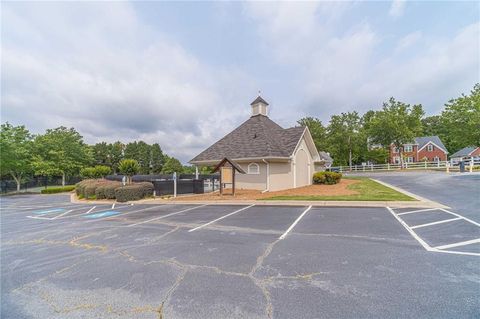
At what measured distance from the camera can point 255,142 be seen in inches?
765

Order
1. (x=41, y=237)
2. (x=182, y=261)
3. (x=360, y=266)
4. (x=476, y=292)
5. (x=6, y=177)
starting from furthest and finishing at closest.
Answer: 1. (x=6, y=177)
2. (x=41, y=237)
3. (x=182, y=261)
4. (x=360, y=266)
5. (x=476, y=292)

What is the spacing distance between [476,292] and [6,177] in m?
61.8

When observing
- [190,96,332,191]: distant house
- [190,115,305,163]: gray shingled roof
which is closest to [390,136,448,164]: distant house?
[190,96,332,191]: distant house

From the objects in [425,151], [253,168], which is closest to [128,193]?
[253,168]

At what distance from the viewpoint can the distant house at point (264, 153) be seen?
1780cm

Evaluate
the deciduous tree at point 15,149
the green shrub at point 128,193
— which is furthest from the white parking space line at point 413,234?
the deciduous tree at point 15,149

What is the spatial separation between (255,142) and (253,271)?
15.6 metres

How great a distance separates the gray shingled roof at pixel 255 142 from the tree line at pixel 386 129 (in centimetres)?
2260

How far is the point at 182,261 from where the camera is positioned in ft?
16.0

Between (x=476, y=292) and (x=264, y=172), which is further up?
(x=264, y=172)

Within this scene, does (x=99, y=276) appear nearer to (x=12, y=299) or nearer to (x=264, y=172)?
(x=12, y=299)

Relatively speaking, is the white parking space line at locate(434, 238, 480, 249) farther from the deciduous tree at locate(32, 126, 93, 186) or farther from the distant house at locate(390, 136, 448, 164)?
the distant house at locate(390, 136, 448, 164)

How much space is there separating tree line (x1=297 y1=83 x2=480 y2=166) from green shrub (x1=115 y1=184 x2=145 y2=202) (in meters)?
35.5

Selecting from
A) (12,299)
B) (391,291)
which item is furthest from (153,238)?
(391,291)
